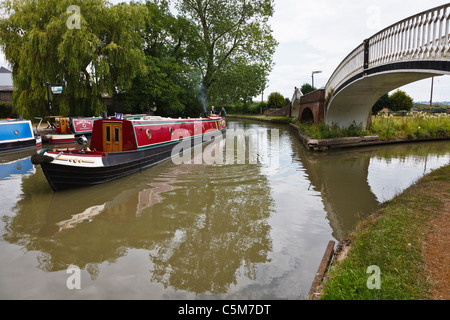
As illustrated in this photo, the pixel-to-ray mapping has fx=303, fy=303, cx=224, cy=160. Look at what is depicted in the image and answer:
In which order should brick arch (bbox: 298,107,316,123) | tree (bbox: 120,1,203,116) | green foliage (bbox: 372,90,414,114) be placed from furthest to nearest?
green foliage (bbox: 372,90,414,114), brick arch (bbox: 298,107,316,123), tree (bbox: 120,1,203,116)

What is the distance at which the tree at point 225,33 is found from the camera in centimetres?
2411

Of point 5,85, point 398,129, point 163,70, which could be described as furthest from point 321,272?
point 5,85

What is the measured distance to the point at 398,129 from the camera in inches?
658

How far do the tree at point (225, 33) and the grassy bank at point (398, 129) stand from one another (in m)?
10.9

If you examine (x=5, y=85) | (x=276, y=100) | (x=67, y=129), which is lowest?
(x=67, y=129)

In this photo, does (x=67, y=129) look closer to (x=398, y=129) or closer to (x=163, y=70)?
(x=163, y=70)

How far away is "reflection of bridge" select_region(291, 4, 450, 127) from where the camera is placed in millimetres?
6098

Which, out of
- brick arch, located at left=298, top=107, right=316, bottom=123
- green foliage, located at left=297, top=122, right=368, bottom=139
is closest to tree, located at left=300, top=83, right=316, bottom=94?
brick arch, located at left=298, top=107, right=316, bottom=123

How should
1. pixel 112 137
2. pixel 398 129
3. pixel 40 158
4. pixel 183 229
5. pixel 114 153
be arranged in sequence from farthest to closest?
pixel 398 129, pixel 112 137, pixel 114 153, pixel 40 158, pixel 183 229

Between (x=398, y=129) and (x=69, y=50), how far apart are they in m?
18.0

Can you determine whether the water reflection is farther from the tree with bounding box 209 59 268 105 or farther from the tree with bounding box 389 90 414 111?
the tree with bounding box 389 90 414 111

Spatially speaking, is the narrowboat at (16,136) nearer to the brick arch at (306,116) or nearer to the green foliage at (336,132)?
the green foliage at (336,132)

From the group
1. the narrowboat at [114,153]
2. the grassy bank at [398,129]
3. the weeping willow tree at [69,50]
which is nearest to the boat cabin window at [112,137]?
the narrowboat at [114,153]

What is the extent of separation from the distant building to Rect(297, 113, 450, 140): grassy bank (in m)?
29.3
